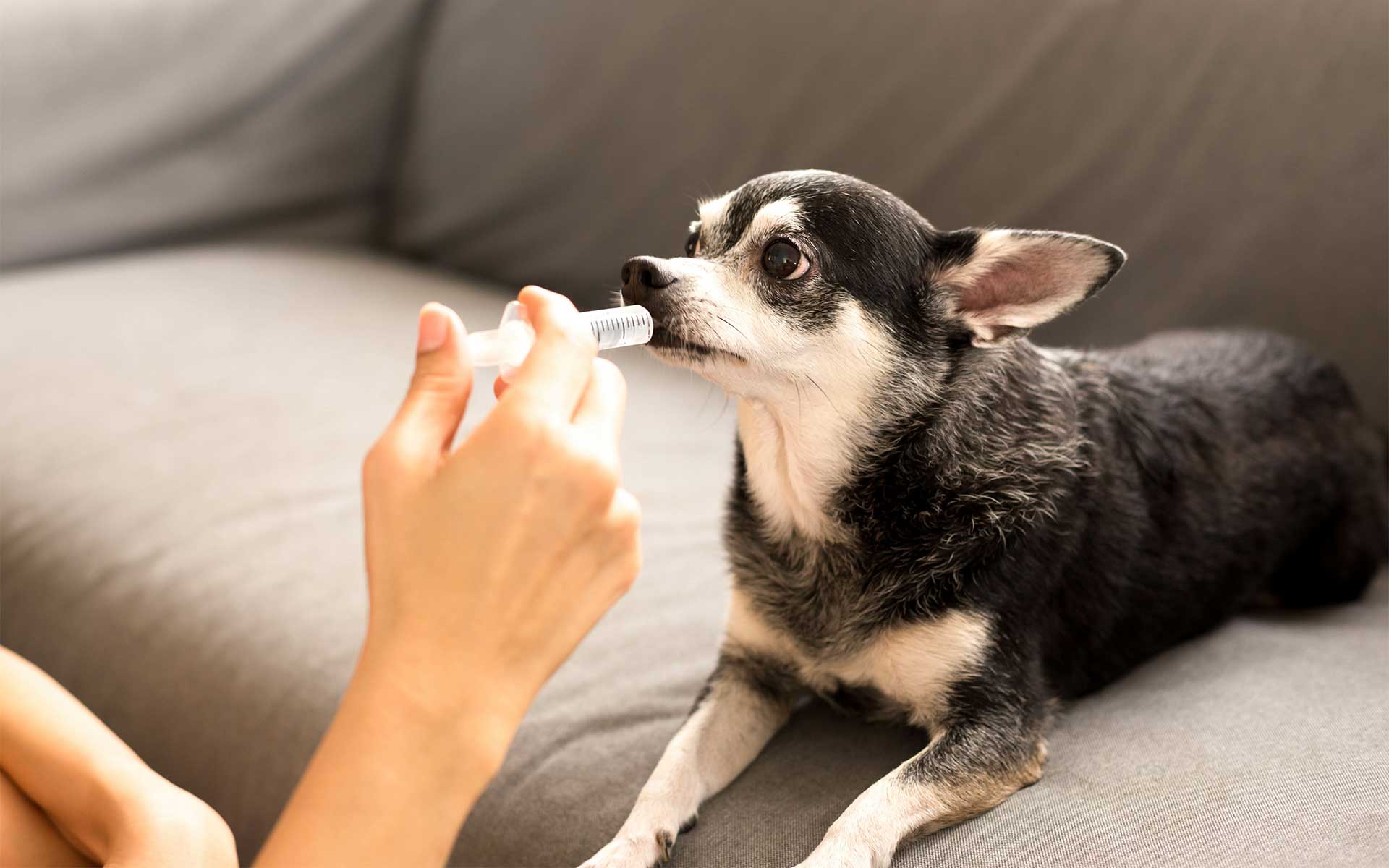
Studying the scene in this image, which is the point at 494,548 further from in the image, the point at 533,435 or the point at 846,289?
the point at 846,289

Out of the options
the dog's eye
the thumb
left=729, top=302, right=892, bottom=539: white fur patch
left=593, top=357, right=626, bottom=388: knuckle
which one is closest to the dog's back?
left=729, top=302, right=892, bottom=539: white fur patch

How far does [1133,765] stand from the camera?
127 centimetres

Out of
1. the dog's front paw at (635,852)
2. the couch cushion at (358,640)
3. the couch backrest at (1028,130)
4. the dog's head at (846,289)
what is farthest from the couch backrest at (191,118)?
the dog's front paw at (635,852)

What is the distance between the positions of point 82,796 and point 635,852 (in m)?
0.50

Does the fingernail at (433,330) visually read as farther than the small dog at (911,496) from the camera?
No

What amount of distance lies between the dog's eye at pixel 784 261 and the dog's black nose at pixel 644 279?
0.11m

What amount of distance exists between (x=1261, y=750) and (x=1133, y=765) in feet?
0.46

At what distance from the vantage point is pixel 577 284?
2658 mm

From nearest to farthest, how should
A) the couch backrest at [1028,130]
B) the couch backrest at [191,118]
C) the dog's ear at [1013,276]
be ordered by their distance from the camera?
the dog's ear at [1013,276] → the couch backrest at [1028,130] → the couch backrest at [191,118]

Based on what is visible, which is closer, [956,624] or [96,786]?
[96,786]

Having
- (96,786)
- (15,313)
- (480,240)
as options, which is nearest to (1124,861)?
(96,786)

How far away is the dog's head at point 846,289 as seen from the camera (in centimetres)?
127

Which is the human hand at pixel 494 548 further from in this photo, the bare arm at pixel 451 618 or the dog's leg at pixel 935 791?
the dog's leg at pixel 935 791

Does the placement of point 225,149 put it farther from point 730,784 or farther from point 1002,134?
point 730,784
